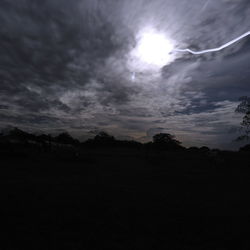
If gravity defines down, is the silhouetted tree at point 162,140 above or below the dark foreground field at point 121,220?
above

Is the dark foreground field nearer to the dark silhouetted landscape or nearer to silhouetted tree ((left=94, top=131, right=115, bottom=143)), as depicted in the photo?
the dark silhouetted landscape

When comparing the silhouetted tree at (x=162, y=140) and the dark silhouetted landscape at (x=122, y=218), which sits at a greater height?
the silhouetted tree at (x=162, y=140)

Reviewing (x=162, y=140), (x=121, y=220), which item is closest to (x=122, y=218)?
(x=121, y=220)

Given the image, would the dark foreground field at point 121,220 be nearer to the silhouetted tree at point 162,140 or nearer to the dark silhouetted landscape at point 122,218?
the dark silhouetted landscape at point 122,218

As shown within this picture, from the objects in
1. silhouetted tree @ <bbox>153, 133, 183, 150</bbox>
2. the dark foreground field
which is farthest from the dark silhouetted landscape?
silhouetted tree @ <bbox>153, 133, 183, 150</bbox>

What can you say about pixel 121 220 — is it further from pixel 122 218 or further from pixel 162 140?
pixel 162 140

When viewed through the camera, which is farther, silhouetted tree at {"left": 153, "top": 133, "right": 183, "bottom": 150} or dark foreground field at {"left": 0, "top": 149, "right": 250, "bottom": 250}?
silhouetted tree at {"left": 153, "top": 133, "right": 183, "bottom": 150}

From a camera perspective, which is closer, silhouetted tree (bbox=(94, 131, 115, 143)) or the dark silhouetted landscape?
the dark silhouetted landscape

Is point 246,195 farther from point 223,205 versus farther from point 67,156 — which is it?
point 67,156

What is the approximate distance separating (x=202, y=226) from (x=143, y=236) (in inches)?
81.4

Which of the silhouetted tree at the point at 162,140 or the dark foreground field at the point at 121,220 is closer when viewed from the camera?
the dark foreground field at the point at 121,220

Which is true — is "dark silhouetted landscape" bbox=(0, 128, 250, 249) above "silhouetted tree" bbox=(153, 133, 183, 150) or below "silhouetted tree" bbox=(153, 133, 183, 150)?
below

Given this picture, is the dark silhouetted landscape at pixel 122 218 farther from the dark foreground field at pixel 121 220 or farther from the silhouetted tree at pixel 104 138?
the silhouetted tree at pixel 104 138

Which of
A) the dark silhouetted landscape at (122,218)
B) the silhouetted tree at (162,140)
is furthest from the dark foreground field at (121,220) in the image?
the silhouetted tree at (162,140)
